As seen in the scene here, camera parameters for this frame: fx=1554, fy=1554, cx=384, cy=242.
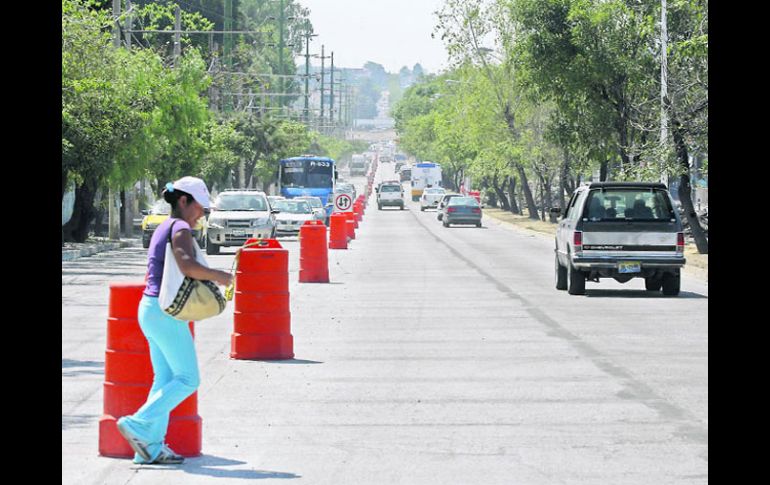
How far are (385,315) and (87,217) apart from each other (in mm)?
25290

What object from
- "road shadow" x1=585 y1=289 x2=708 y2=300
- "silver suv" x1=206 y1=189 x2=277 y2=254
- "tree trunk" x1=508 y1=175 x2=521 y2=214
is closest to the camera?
"road shadow" x1=585 y1=289 x2=708 y2=300

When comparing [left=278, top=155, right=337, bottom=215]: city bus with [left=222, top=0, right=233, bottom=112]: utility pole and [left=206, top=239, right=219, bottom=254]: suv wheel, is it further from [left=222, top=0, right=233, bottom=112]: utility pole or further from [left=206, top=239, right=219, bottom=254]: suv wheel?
[left=206, top=239, right=219, bottom=254]: suv wheel

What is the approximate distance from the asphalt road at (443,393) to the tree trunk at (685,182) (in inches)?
575

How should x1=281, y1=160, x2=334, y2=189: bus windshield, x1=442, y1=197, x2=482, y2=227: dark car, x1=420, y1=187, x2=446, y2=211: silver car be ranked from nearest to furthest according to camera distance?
x1=442, y1=197, x2=482, y2=227: dark car, x1=281, y1=160, x2=334, y2=189: bus windshield, x1=420, y1=187, x2=446, y2=211: silver car

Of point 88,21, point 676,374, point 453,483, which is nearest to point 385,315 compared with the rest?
point 676,374

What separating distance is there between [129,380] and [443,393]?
4.10 metres

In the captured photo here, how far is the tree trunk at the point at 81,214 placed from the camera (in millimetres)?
45750

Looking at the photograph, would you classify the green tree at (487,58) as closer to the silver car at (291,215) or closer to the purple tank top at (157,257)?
the silver car at (291,215)

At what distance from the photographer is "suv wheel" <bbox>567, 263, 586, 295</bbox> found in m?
26.3

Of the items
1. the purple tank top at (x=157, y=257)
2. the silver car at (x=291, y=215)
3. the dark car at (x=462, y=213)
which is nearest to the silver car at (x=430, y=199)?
the dark car at (x=462, y=213)

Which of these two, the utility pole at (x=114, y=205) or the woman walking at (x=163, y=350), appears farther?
the utility pole at (x=114, y=205)

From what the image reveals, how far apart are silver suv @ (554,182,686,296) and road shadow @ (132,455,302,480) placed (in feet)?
54.0

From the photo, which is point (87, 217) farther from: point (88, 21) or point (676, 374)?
point (676, 374)

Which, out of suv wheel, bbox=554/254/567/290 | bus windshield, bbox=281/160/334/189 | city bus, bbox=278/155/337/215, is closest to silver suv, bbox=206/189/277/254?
suv wheel, bbox=554/254/567/290
